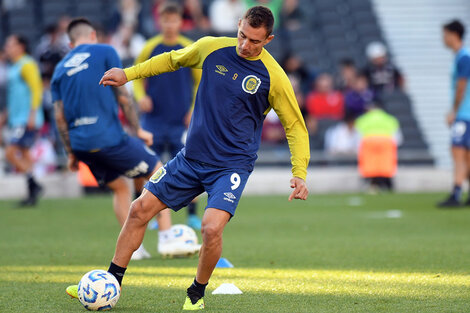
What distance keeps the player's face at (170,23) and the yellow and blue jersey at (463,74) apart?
4.64 metres

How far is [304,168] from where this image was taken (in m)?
5.92

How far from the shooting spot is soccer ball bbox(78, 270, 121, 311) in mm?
5715

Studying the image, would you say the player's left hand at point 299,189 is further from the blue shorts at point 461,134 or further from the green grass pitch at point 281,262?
the blue shorts at point 461,134

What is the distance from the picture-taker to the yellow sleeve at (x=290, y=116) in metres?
5.93

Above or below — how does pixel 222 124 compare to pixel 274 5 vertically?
above

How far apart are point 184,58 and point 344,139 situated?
13.8 m

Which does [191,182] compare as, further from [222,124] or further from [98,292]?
[98,292]

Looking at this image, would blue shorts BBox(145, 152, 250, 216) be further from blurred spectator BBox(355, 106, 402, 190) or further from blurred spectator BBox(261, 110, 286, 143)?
blurred spectator BBox(261, 110, 286, 143)

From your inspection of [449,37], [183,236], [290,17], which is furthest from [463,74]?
[290,17]

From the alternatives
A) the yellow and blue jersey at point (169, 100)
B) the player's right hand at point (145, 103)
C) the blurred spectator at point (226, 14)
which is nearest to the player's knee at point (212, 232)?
the player's right hand at point (145, 103)

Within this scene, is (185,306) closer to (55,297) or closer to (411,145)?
(55,297)

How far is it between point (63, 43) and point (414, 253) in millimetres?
11832

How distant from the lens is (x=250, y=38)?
5.82 metres

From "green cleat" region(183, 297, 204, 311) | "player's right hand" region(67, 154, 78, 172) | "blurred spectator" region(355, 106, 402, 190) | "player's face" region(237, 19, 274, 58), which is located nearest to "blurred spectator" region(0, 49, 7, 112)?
"blurred spectator" region(355, 106, 402, 190)
